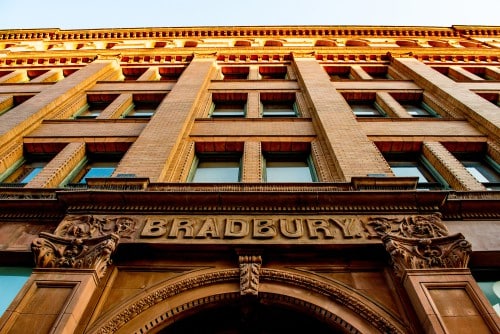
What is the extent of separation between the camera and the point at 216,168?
36.1 feet

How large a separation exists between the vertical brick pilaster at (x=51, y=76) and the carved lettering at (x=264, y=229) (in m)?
17.1

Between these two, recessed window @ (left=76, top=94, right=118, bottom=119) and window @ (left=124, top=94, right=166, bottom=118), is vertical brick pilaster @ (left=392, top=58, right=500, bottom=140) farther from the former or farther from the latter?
recessed window @ (left=76, top=94, right=118, bottom=119)

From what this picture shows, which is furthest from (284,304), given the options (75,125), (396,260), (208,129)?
(75,125)

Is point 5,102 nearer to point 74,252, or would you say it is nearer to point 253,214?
point 74,252

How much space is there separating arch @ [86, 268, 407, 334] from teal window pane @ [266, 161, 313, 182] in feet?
14.4

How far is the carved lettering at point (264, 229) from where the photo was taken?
22.4 feet

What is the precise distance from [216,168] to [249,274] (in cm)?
527

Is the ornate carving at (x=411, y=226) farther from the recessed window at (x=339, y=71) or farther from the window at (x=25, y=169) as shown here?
the recessed window at (x=339, y=71)

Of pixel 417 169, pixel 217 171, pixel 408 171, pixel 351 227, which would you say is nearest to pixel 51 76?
pixel 217 171

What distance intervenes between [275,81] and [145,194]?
1151 cm

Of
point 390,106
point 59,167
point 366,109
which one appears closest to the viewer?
point 59,167

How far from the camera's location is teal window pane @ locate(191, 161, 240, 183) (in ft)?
33.9

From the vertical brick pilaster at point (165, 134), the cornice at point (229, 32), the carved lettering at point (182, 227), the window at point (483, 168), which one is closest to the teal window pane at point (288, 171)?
the vertical brick pilaster at point (165, 134)

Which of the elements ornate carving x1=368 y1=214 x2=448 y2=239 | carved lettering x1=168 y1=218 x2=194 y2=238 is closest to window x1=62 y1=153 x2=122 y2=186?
carved lettering x1=168 y1=218 x2=194 y2=238
